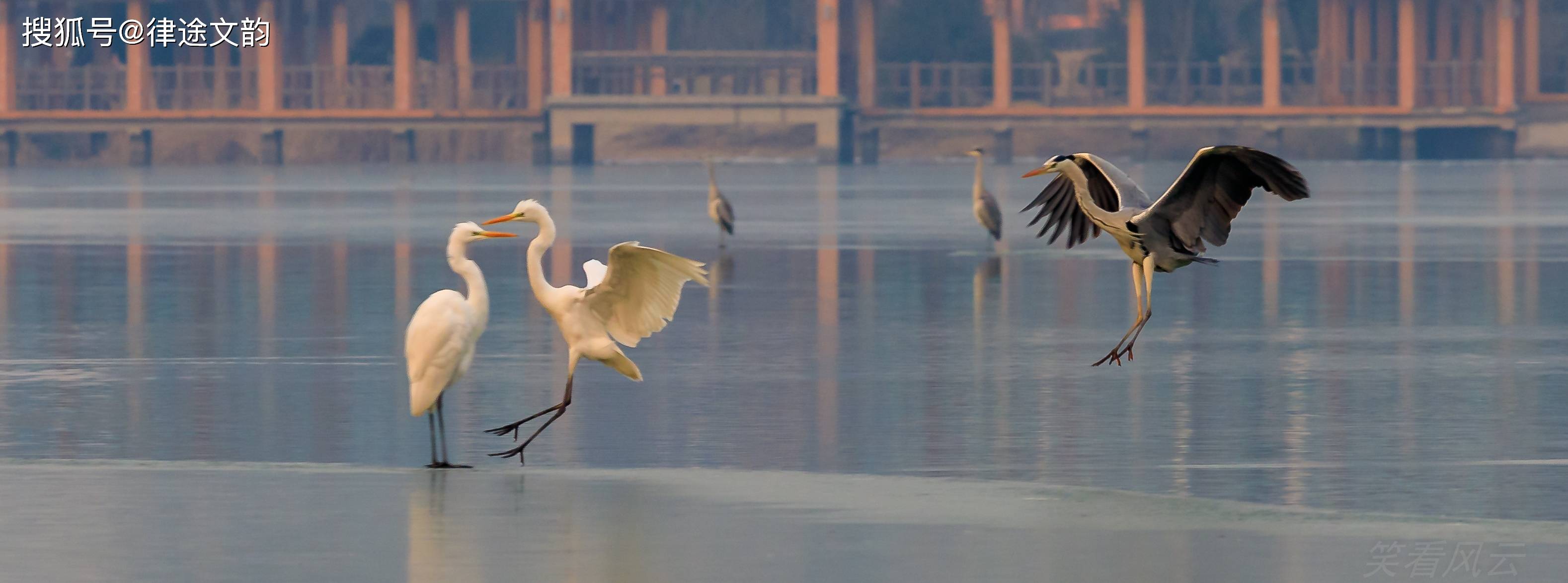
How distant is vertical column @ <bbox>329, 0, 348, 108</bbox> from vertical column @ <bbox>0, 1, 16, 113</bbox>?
25.7 feet

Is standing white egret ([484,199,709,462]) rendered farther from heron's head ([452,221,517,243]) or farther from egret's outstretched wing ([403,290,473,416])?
egret's outstretched wing ([403,290,473,416])

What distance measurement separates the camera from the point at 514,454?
10.4 meters

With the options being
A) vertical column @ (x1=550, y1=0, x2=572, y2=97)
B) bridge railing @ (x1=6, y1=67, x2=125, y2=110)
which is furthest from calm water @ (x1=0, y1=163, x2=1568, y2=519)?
bridge railing @ (x1=6, y1=67, x2=125, y2=110)

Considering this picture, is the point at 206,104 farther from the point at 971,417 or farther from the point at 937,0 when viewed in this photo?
the point at 971,417

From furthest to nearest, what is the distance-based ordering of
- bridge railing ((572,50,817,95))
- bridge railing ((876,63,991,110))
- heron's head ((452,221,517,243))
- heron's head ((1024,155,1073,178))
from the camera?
1. bridge railing ((876,63,991,110))
2. bridge railing ((572,50,817,95))
3. heron's head ((1024,155,1073,178))
4. heron's head ((452,221,517,243))

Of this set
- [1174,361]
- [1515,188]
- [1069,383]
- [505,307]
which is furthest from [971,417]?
[1515,188]

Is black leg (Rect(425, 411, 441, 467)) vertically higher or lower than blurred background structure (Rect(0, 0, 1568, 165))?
lower

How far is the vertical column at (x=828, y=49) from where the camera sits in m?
66.3

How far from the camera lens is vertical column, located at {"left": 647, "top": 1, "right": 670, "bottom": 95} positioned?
68.9 m

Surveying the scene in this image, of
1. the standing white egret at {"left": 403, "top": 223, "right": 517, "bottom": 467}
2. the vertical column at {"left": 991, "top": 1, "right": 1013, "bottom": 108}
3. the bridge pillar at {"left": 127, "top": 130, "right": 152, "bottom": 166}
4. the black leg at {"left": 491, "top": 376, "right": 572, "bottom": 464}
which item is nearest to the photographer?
the standing white egret at {"left": 403, "top": 223, "right": 517, "bottom": 467}

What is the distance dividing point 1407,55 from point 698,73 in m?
17.1

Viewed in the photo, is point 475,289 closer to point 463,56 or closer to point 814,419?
point 814,419

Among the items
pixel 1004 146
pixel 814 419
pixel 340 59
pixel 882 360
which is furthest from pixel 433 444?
pixel 340 59

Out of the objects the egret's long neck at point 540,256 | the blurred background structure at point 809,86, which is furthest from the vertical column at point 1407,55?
the egret's long neck at point 540,256
